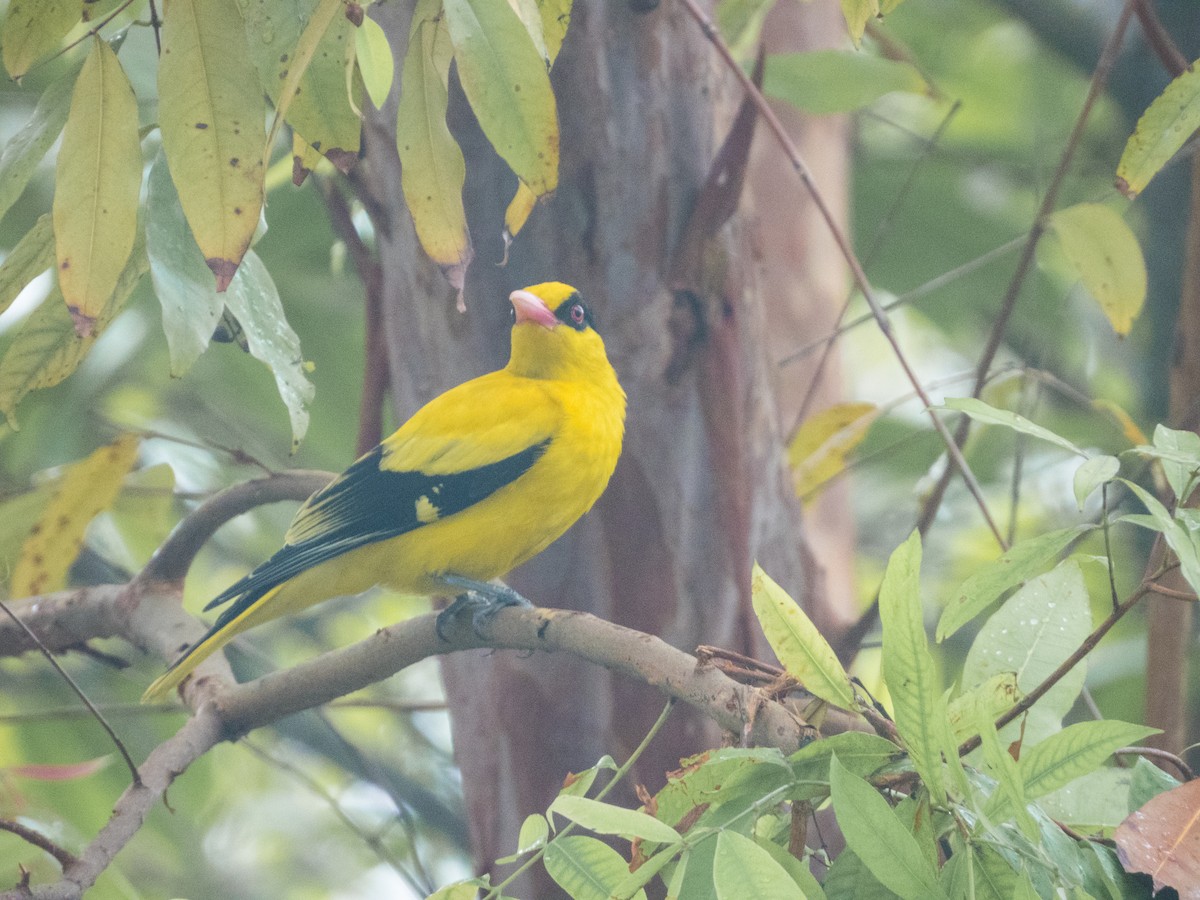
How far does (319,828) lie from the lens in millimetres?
5605

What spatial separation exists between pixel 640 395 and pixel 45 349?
1238mm

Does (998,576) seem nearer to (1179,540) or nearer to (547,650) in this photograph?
(1179,540)

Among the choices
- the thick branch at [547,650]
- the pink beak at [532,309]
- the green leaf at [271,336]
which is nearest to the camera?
the thick branch at [547,650]

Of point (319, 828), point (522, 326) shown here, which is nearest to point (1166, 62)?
point (522, 326)

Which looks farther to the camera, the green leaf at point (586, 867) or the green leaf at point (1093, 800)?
the green leaf at point (1093, 800)

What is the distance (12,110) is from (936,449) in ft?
11.0

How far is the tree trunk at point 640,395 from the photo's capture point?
2604 millimetres

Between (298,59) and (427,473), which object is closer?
(298,59)

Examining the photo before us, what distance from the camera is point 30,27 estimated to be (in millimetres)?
1458

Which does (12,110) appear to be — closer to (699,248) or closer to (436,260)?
(699,248)

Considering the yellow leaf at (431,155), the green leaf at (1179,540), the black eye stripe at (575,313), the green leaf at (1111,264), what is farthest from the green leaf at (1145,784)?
the black eye stripe at (575,313)

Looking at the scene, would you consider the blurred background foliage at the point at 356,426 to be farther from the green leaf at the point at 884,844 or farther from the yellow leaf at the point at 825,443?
the green leaf at the point at 884,844

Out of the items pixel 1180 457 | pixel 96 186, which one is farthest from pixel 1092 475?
pixel 96 186

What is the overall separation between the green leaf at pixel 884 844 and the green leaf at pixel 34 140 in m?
1.18
